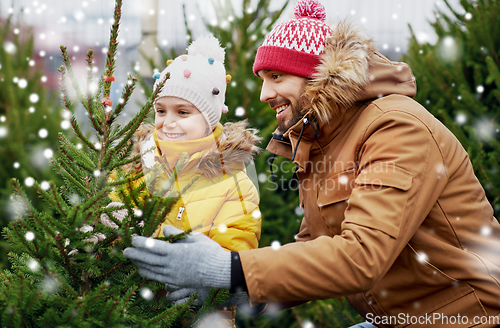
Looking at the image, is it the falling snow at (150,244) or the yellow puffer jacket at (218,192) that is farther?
the yellow puffer jacket at (218,192)

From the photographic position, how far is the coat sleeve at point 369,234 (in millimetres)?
1316

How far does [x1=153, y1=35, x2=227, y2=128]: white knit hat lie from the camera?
7.36 feet

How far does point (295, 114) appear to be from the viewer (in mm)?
2029

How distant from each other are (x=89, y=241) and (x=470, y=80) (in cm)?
418

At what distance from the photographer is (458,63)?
3.80m

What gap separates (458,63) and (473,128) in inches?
30.7

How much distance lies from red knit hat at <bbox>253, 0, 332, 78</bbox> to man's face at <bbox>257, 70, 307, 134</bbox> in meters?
0.05

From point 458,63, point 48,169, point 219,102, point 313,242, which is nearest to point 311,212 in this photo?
point 313,242

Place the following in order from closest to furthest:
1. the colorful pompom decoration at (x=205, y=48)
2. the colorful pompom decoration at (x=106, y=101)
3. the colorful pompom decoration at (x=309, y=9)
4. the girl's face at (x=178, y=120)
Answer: the colorful pompom decoration at (x=106, y=101)
the colorful pompom decoration at (x=309, y=9)
the girl's face at (x=178, y=120)
the colorful pompom decoration at (x=205, y=48)

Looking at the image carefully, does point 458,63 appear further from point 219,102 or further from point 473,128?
point 219,102

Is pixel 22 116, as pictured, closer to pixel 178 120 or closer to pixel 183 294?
pixel 178 120

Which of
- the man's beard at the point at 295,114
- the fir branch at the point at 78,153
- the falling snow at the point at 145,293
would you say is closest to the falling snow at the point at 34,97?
the fir branch at the point at 78,153

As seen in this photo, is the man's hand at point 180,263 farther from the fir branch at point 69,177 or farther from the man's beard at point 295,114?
the man's beard at point 295,114

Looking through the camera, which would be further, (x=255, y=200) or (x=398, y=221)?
(x=255, y=200)
